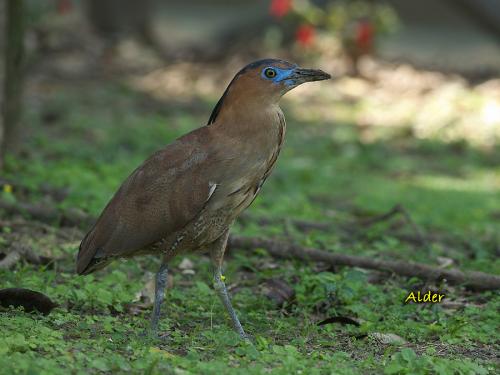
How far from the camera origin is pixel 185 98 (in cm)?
1288

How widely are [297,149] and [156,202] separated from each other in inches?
239

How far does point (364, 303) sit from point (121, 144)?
16.6 feet

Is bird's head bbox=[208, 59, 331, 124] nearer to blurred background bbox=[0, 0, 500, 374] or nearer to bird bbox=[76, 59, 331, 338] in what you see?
bird bbox=[76, 59, 331, 338]

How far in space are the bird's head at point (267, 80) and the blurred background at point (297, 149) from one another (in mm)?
1225

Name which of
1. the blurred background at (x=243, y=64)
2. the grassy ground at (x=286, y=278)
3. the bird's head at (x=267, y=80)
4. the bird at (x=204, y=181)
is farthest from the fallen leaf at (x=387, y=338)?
the blurred background at (x=243, y=64)

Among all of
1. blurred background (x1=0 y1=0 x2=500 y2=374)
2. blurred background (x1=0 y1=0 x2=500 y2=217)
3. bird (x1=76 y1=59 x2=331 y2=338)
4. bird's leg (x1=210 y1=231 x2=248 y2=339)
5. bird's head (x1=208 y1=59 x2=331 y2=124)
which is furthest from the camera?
blurred background (x1=0 y1=0 x2=500 y2=217)

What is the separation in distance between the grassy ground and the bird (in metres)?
0.34

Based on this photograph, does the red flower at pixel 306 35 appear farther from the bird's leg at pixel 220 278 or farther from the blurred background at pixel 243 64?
the bird's leg at pixel 220 278

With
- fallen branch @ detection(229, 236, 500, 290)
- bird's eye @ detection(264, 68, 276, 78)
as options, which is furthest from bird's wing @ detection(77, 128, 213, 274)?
fallen branch @ detection(229, 236, 500, 290)

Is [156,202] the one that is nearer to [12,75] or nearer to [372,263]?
[372,263]

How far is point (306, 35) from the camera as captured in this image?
44.6 feet

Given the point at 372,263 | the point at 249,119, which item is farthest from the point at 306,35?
the point at 249,119

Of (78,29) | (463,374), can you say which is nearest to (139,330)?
(463,374)

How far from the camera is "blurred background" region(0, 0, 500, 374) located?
5434mm
